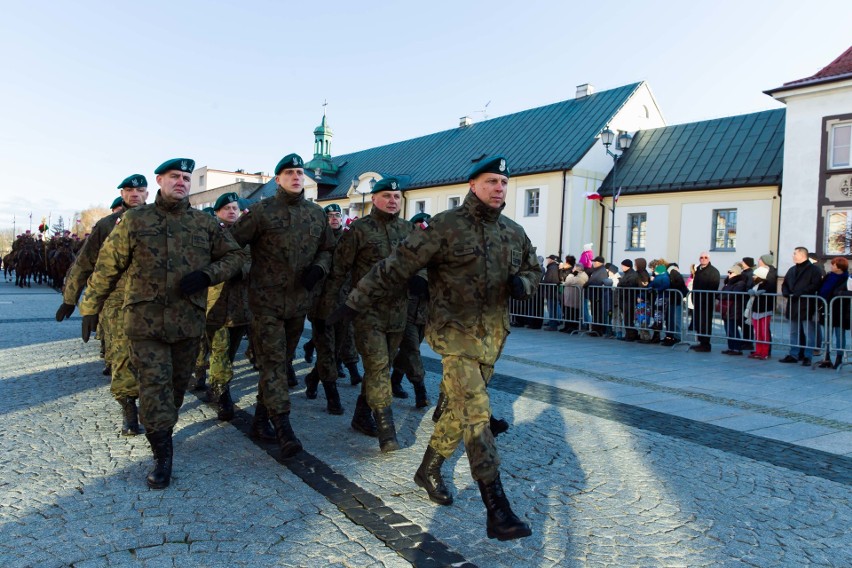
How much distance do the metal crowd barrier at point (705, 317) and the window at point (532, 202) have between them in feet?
58.6

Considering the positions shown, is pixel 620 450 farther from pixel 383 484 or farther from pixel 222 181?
pixel 222 181

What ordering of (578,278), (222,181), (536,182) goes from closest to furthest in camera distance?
1. (578,278)
2. (536,182)
3. (222,181)

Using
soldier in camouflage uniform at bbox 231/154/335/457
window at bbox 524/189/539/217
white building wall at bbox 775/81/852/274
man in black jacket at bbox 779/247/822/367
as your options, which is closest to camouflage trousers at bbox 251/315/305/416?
soldier in camouflage uniform at bbox 231/154/335/457

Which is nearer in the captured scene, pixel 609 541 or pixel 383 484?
pixel 609 541

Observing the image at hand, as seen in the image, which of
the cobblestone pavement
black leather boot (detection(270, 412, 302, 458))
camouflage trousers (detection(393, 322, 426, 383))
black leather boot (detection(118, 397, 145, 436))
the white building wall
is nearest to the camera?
the cobblestone pavement

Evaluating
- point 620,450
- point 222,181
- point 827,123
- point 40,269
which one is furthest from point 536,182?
point 222,181

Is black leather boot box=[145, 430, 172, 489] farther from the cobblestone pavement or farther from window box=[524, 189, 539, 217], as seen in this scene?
window box=[524, 189, 539, 217]

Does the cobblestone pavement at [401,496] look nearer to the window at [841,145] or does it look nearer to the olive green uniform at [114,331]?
the olive green uniform at [114,331]

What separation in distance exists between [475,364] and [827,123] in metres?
22.2

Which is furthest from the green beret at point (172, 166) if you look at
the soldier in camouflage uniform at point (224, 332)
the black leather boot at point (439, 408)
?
the black leather boot at point (439, 408)

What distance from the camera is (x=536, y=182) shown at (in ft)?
106

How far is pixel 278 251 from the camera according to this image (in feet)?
17.2

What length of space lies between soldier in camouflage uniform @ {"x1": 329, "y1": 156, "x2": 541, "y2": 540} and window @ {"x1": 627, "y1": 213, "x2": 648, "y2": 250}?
2658 centimetres

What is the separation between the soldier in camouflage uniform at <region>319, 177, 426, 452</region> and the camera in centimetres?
516
